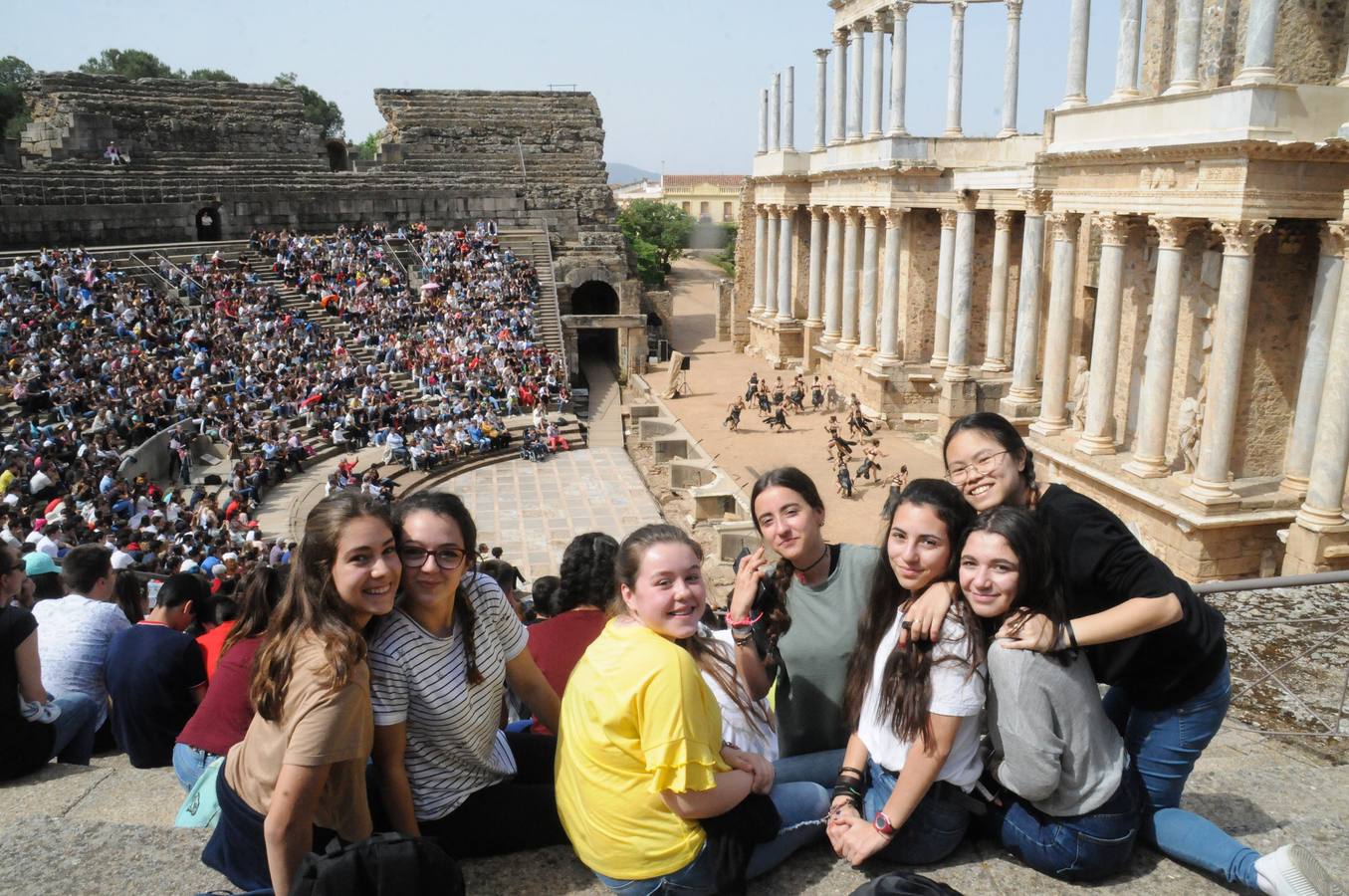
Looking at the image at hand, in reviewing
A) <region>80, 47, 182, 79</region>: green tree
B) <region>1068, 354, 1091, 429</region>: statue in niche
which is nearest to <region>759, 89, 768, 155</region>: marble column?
<region>1068, 354, 1091, 429</region>: statue in niche

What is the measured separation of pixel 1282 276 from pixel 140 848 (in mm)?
14220

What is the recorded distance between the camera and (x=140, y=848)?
3912 mm

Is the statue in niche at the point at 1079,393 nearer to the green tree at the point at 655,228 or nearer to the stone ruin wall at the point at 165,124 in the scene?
the stone ruin wall at the point at 165,124

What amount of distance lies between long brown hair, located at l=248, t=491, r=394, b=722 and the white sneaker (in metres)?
3.13

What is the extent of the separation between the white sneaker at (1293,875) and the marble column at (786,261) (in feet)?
101

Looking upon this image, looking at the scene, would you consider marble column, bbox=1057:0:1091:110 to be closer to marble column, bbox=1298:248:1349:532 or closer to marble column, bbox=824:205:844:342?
marble column, bbox=1298:248:1349:532

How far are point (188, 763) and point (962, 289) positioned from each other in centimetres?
2131

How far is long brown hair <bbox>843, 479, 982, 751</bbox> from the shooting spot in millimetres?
3463

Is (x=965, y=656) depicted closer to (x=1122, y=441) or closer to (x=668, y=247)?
(x=1122, y=441)

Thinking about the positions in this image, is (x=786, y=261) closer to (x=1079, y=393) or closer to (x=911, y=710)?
(x=1079, y=393)

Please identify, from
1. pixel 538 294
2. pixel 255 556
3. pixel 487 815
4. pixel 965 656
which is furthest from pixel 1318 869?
pixel 538 294

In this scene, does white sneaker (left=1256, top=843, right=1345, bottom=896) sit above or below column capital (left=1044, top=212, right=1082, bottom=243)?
below

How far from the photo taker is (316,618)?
11.0 feet

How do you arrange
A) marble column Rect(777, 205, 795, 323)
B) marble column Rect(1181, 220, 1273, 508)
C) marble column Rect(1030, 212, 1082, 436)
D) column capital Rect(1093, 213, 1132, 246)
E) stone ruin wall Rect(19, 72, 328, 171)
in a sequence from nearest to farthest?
1. marble column Rect(1181, 220, 1273, 508)
2. column capital Rect(1093, 213, 1132, 246)
3. marble column Rect(1030, 212, 1082, 436)
4. stone ruin wall Rect(19, 72, 328, 171)
5. marble column Rect(777, 205, 795, 323)
